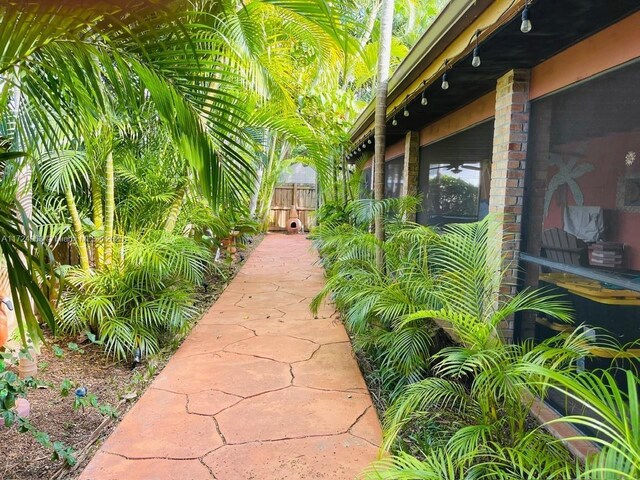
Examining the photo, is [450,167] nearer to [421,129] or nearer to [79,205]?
[421,129]

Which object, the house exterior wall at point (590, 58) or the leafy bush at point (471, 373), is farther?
the house exterior wall at point (590, 58)

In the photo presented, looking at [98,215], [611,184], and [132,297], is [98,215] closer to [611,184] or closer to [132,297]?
[132,297]

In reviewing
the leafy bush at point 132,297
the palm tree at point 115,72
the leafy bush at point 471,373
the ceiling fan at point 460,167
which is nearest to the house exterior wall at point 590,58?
the leafy bush at point 471,373

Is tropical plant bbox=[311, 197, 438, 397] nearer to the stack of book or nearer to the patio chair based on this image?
the patio chair

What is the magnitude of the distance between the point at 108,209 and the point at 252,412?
6.93ft

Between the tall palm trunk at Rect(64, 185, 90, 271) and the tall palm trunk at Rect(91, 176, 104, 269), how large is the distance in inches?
3.9

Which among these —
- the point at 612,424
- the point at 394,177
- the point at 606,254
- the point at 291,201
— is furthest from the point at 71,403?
the point at 291,201

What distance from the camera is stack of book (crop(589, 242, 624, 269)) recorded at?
238 cm

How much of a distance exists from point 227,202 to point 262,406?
4.26ft

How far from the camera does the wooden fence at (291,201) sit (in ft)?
47.3

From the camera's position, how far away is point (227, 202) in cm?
242

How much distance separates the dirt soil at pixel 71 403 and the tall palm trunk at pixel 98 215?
691 mm

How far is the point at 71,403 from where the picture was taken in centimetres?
276

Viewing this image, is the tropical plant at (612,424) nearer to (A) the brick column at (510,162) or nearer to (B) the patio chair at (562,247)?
(B) the patio chair at (562,247)
